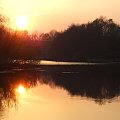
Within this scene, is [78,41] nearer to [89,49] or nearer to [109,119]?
[89,49]

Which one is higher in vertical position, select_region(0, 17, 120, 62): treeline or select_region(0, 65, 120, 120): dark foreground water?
select_region(0, 17, 120, 62): treeline

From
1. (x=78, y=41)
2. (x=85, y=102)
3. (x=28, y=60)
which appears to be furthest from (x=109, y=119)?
(x=78, y=41)

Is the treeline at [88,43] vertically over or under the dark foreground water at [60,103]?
over

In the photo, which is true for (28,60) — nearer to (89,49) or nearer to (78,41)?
(89,49)

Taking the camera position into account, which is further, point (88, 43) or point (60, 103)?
point (88, 43)

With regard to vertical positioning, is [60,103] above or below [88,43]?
below

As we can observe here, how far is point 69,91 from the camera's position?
90.8 feet

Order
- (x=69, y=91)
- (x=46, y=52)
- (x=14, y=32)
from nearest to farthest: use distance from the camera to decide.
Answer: (x=69, y=91), (x=14, y=32), (x=46, y=52)

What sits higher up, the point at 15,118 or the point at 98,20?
the point at 98,20

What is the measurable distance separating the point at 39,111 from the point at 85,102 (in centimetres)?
371

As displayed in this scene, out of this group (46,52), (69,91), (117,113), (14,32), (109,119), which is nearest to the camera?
(109,119)

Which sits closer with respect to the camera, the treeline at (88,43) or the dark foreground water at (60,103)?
the dark foreground water at (60,103)

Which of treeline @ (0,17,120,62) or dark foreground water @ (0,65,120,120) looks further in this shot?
treeline @ (0,17,120,62)

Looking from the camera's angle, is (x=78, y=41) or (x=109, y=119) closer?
A: (x=109, y=119)
